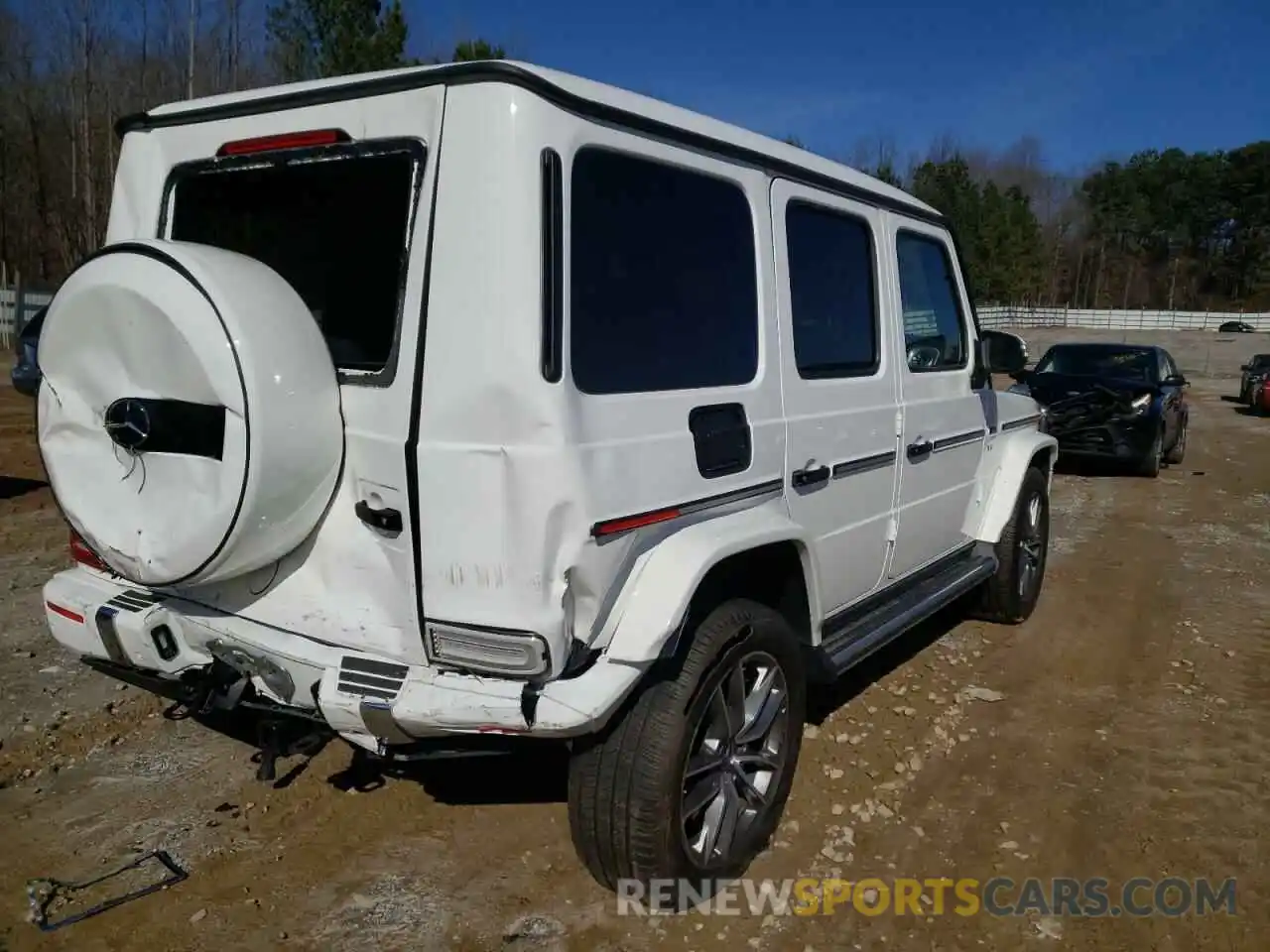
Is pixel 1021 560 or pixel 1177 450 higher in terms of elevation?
pixel 1021 560

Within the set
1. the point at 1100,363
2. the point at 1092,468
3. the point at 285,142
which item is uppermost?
the point at 285,142

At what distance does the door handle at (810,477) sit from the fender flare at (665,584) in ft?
1.39

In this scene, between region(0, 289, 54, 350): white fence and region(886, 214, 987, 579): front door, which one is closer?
region(886, 214, 987, 579): front door

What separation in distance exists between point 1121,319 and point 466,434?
2808 inches

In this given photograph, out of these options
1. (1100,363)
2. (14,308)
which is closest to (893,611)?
(1100,363)

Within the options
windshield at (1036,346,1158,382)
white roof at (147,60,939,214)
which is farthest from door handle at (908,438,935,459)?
windshield at (1036,346,1158,382)

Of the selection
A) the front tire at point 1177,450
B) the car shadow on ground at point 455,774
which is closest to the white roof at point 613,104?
the car shadow on ground at point 455,774

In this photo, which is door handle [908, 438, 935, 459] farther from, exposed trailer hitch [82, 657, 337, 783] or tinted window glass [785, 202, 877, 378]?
exposed trailer hitch [82, 657, 337, 783]

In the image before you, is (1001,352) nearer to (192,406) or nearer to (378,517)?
(378,517)

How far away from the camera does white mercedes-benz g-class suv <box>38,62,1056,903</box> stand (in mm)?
2291

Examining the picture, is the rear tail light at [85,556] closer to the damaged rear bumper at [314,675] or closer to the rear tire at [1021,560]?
the damaged rear bumper at [314,675]

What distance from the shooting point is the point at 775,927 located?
2789 millimetres

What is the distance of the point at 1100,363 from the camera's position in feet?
41.3

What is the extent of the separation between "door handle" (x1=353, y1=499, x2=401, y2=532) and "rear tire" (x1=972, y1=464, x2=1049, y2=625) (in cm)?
373
